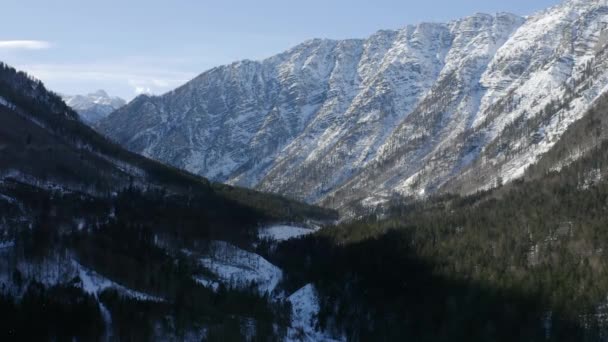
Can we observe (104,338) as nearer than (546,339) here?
Yes

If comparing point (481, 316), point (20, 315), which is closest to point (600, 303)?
point (481, 316)

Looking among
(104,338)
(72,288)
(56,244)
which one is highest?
(56,244)

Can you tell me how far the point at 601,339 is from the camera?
172875 mm

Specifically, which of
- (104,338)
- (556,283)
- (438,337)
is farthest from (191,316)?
(556,283)

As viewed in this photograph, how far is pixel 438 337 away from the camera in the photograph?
19438 centimetres

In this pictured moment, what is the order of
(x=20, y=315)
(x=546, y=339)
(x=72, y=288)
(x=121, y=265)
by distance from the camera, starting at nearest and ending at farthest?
(x=20, y=315) < (x=72, y=288) < (x=546, y=339) < (x=121, y=265)

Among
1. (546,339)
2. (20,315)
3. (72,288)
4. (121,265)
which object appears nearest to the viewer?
(20,315)

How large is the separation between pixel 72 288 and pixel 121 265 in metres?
28.4

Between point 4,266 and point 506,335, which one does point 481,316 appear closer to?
point 506,335

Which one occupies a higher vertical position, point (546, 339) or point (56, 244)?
point (56, 244)

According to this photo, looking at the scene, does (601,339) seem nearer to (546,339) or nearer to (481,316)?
(546,339)

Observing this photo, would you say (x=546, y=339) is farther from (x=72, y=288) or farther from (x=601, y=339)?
(x=72, y=288)

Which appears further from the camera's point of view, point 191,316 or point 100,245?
point 100,245

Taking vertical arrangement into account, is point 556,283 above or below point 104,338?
above
